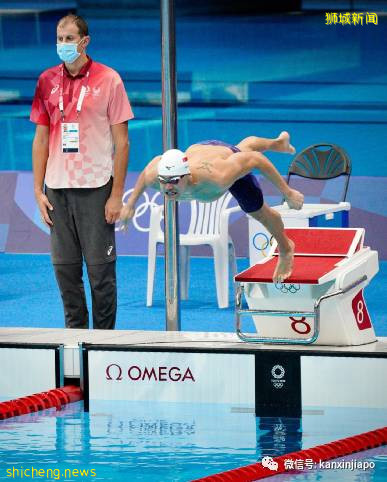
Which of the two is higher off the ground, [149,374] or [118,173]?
[118,173]

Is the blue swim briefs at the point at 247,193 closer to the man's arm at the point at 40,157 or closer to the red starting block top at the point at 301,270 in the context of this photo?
the red starting block top at the point at 301,270

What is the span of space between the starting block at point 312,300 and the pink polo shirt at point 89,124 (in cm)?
104

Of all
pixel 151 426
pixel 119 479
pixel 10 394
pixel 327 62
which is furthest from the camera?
pixel 327 62

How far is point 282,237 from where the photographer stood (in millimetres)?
6531

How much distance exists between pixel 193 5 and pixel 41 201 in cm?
1326

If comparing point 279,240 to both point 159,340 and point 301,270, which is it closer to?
point 301,270

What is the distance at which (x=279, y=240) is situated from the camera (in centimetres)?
653

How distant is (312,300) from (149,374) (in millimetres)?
940

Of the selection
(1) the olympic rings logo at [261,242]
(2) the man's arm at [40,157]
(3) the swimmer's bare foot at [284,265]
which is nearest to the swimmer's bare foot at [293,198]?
(3) the swimmer's bare foot at [284,265]

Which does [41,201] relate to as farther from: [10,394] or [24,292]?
[24,292]

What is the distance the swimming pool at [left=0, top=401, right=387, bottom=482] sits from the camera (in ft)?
17.9

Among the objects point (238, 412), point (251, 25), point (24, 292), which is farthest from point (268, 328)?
point (251, 25)
